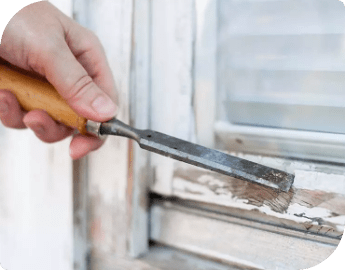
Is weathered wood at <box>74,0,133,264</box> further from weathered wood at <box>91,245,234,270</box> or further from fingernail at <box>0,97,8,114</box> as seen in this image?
fingernail at <box>0,97,8,114</box>

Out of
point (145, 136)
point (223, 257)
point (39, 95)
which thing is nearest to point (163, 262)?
point (223, 257)

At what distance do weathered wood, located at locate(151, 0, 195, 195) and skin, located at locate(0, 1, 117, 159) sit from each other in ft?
0.26

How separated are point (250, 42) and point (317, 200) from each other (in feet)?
0.76

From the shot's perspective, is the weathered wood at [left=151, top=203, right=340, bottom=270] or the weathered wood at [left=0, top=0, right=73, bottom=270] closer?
the weathered wood at [left=151, top=203, right=340, bottom=270]

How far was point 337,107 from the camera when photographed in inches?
16.3

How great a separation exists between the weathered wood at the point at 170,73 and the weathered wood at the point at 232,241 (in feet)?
0.18

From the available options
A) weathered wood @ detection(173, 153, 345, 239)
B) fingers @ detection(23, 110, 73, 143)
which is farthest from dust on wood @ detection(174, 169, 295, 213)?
fingers @ detection(23, 110, 73, 143)

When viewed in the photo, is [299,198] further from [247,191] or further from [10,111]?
[10,111]

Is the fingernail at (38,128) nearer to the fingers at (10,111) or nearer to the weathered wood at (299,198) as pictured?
the fingers at (10,111)

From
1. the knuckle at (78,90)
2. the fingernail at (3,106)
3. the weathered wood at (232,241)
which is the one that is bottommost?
the weathered wood at (232,241)

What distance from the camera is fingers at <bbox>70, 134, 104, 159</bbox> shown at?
531mm

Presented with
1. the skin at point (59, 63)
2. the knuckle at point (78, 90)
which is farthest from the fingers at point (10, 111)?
the knuckle at point (78, 90)

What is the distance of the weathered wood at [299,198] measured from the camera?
413mm

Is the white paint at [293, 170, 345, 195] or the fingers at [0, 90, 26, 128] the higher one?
the fingers at [0, 90, 26, 128]
